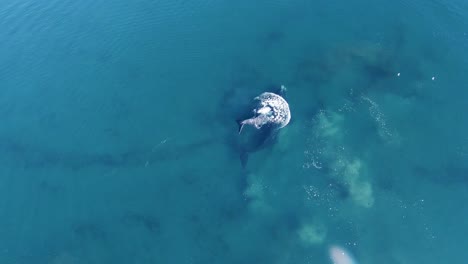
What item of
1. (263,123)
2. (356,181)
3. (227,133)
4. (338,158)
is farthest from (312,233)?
(227,133)

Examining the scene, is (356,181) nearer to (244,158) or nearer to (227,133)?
(244,158)

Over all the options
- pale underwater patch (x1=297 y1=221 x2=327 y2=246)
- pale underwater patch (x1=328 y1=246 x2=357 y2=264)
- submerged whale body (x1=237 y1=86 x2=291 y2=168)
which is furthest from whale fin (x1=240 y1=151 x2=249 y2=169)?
pale underwater patch (x1=328 y1=246 x2=357 y2=264)

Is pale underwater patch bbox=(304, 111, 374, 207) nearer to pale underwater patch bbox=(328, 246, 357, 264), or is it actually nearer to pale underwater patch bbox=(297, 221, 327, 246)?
pale underwater patch bbox=(297, 221, 327, 246)

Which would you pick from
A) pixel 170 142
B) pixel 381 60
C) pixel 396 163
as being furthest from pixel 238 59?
pixel 396 163

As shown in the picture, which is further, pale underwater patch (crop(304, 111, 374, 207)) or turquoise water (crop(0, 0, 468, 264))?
pale underwater patch (crop(304, 111, 374, 207))

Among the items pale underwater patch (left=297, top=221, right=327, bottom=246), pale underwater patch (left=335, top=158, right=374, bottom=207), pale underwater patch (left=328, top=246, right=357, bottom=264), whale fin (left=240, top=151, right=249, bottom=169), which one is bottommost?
pale underwater patch (left=328, top=246, right=357, bottom=264)

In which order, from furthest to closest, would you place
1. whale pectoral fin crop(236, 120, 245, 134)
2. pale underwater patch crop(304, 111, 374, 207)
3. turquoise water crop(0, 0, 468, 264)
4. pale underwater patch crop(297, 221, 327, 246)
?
whale pectoral fin crop(236, 120, 245, 134), pale underwater patch crop(304, 111, 374, 207), turquoise water crop(0, 0, 468, 264), pale underwater patch crop(297, 221, 327, 246)
